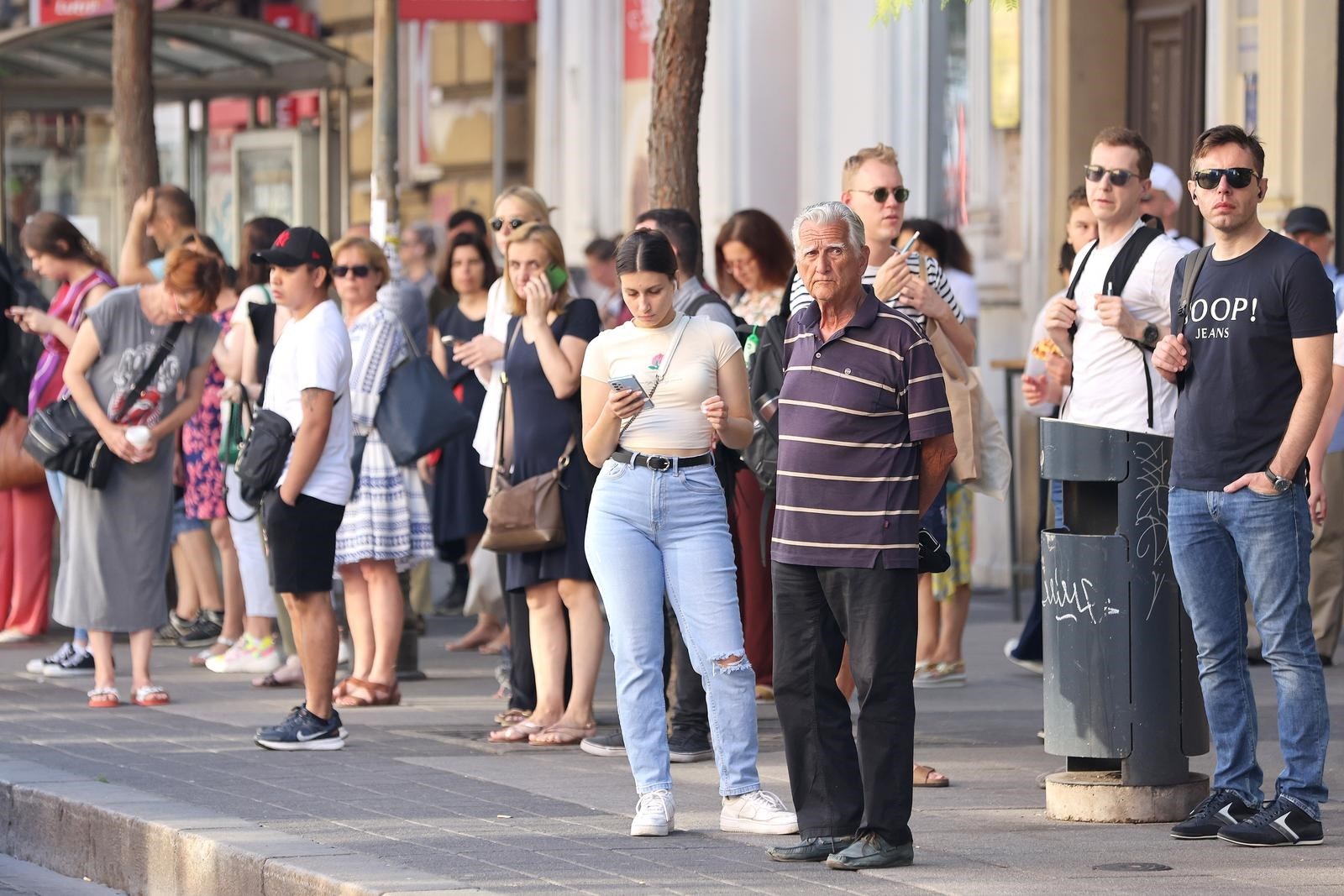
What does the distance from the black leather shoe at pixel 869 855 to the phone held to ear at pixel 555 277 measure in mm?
3060

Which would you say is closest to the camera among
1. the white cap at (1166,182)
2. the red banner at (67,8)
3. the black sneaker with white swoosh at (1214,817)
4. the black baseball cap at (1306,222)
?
the black sneaker with white swoosh at (1214,817)

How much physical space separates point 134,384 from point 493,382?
77.3 inches

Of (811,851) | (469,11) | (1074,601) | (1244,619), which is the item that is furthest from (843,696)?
(469,11)

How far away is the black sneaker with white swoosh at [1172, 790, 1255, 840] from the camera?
712cm

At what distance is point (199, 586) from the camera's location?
1297 centimetres

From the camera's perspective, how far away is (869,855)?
6.66 meters

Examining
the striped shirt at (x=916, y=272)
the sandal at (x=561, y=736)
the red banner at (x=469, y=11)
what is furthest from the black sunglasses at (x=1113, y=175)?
the red banner at (x=469, y=11)

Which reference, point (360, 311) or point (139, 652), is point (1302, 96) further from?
point (139, 652)

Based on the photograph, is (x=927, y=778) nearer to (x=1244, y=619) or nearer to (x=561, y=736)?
(x=1244, y=619)

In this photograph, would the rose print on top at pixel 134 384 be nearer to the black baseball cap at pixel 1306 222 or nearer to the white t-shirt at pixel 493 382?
the white t-shirt at pixel 493 382

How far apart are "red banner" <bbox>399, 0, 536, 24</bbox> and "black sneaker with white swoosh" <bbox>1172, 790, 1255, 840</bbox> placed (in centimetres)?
1370

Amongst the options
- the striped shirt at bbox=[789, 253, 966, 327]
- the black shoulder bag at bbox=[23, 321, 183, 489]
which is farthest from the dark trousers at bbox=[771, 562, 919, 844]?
the black shoulder bag at bbox=[23, 321, 183, 489]

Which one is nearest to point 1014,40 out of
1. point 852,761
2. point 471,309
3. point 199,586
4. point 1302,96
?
point 1302,96

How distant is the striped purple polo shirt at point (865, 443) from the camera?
6.63 metres
